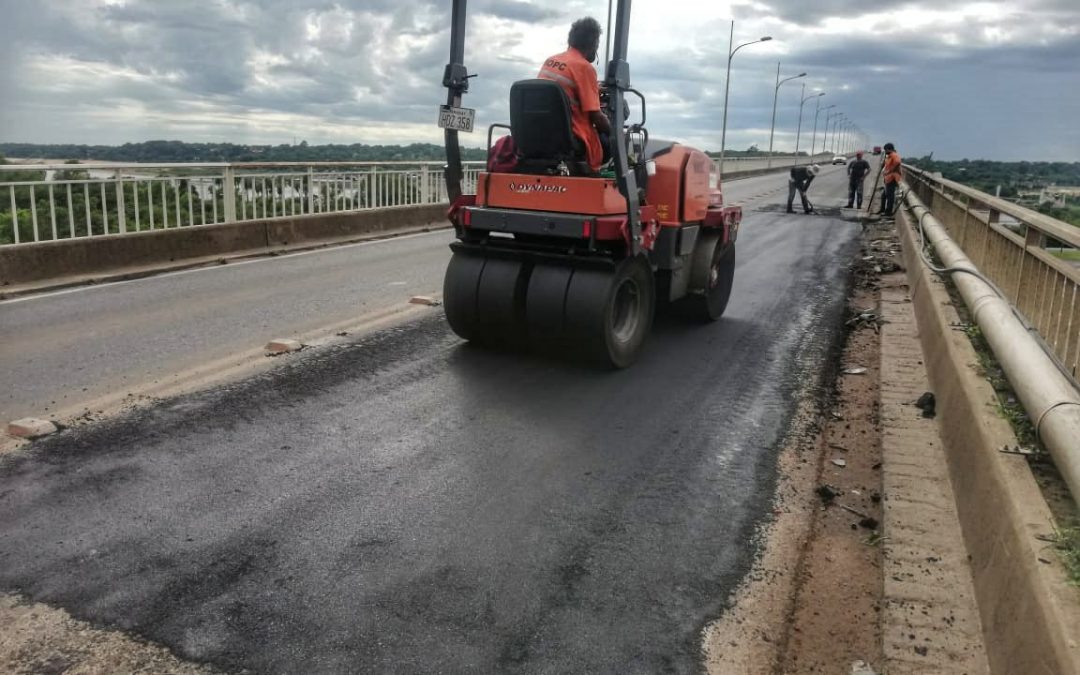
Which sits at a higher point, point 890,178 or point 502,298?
point 890,178

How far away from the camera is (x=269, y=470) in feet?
15.0

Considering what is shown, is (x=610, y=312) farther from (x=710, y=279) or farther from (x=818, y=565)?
(x=818, y=565)

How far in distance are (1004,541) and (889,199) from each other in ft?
73.1

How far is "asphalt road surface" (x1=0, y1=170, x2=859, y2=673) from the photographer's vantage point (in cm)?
316

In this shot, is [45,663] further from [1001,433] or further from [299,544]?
[1001,433]

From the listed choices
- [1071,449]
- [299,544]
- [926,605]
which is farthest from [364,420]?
[1071,449]

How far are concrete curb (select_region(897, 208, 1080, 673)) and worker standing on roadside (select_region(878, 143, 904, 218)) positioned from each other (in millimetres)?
19474

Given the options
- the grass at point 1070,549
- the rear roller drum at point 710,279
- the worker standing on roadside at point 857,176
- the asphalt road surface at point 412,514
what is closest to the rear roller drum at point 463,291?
the asphalt road surface at point 412,514

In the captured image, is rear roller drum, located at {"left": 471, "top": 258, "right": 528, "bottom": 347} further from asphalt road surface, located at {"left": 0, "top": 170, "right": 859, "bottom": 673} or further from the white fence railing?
the white fence railing

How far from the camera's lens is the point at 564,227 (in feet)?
21.1

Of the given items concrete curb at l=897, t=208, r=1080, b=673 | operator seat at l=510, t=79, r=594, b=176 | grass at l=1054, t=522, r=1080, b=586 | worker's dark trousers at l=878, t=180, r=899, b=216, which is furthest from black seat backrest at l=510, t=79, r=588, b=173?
worker's dark trousers at l=878, t=180, r=899, b=216

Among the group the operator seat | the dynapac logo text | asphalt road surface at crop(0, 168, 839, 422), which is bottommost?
asphalt road surface at crop(0, 168, 839, 422)

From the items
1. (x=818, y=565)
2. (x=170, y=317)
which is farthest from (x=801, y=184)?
(x=818, y=565)

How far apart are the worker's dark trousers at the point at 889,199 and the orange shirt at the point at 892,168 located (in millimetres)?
111
